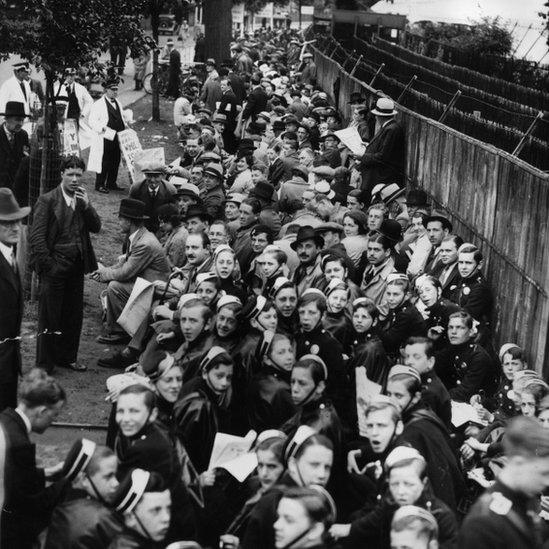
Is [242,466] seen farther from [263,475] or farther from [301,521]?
[301,521]

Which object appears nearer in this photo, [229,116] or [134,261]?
[134,261]

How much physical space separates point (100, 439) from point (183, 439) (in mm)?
2426

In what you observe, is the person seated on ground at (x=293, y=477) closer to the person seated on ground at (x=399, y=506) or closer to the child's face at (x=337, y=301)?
the person seated on ground at (x=399, y=506)

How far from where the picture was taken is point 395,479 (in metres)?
6.64

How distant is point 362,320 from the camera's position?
10438 mm

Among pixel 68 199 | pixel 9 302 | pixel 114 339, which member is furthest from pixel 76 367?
pixel 9 302

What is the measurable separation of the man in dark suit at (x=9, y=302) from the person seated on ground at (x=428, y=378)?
10.3 feet

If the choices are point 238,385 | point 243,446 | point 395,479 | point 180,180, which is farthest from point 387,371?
point 180,180

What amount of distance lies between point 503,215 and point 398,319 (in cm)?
190

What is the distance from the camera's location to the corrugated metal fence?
10367 millimetres

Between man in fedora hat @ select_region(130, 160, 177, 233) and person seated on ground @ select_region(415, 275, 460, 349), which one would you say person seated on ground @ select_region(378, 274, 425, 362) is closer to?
person seated on ground @ select_region(415, 275, 460, 349)

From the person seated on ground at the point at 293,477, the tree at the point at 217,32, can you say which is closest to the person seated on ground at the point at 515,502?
the person seated on ground at the point at 293,477

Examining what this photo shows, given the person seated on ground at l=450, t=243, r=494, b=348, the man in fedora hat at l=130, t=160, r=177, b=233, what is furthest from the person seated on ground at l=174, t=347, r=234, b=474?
the man in fedora hat at l=130, t=160, r=177, b=233

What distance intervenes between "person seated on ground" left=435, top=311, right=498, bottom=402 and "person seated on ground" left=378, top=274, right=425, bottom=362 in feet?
0.91
